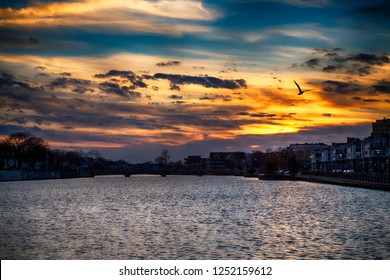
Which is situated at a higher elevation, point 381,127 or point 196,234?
point 381,127

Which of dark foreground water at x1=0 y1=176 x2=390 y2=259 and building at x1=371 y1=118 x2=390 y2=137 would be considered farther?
building at x1=371 y1=118 x2=390 y2=137

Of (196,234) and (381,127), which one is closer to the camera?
(196,234)

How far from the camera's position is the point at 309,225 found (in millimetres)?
47219

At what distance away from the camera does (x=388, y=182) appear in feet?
297

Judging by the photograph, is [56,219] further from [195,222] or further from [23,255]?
[23,255]

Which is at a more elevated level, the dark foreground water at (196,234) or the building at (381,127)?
the building at (381,127)

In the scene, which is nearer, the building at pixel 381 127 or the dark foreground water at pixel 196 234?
the dark foreground water at pixel 196 234

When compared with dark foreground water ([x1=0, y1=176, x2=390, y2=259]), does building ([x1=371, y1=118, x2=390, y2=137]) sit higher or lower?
higher

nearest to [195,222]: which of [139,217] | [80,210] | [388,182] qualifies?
[139,217]

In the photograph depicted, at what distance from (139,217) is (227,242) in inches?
816

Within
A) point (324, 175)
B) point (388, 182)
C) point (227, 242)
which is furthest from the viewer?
point (324, 175)

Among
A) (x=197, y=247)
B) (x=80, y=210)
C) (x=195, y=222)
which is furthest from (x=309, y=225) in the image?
(x=80, y=210)
